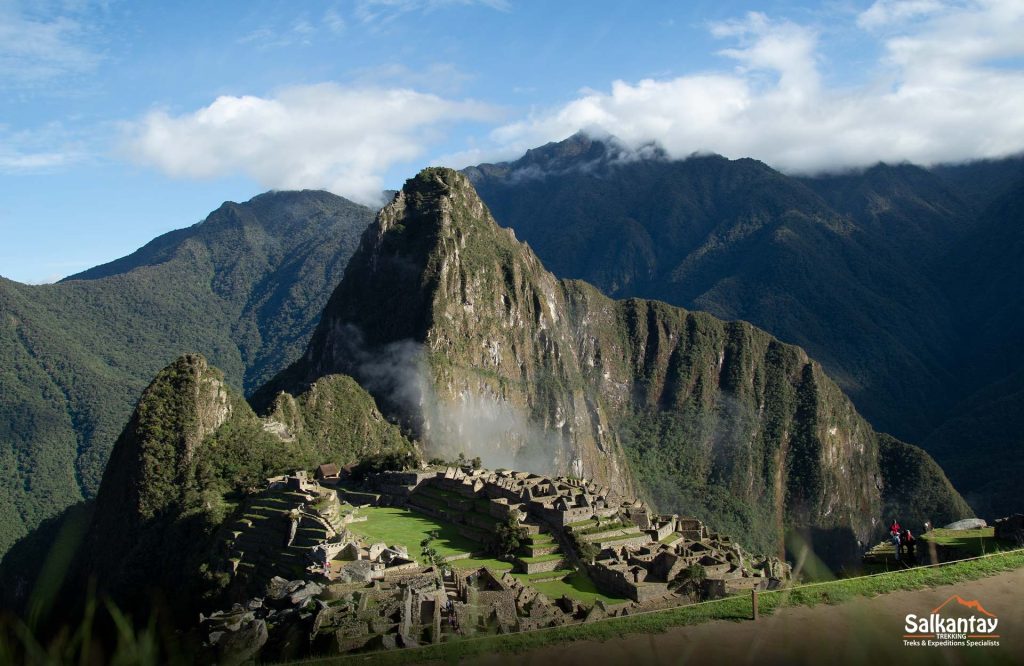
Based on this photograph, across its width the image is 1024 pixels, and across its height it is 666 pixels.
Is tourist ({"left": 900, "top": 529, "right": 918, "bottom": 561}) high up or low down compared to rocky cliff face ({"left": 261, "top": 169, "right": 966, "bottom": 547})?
down

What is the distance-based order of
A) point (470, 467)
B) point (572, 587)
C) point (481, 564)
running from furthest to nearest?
point (470, 467) → point (481, 564) → point (572, 587)

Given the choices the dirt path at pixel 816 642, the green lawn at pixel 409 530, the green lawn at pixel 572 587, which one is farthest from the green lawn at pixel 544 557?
the dirt path at pixel 816 642

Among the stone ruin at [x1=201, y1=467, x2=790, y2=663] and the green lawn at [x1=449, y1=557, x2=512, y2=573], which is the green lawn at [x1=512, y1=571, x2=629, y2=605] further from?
the green lawn at [x1=449, y1=557, x2=512, y2=573]

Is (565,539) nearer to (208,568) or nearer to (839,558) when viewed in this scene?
(208,568)

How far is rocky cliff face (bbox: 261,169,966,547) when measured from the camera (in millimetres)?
124000

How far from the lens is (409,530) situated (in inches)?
1891

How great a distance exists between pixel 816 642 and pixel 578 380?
456 ft

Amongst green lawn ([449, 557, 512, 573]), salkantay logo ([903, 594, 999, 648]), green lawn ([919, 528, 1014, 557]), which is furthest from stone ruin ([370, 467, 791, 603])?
salkantay logo ([903, 594, 999, 648])

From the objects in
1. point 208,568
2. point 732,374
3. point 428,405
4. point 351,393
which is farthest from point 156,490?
point 732,374

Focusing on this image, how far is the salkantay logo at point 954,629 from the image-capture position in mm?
15070

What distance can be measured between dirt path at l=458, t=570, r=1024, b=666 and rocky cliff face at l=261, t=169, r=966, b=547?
8967 cm

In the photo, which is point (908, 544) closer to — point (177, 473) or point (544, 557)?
point (544, 557)

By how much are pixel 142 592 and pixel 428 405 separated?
2241 inches

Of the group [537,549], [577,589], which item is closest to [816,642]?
[577,589]
